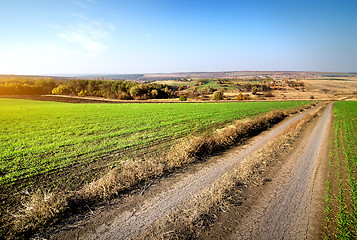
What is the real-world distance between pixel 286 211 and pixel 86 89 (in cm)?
10648

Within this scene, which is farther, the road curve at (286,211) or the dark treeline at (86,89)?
the dark treeline at (86,89)

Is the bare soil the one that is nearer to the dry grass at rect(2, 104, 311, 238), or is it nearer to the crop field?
the crop field

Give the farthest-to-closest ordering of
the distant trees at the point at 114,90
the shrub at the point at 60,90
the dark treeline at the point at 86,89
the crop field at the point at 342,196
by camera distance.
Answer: the shrub at the point at 60,90, the distant trees at the point at 114,90, the dark treeline at the point at 86,89, the crop field at the point at 342,196

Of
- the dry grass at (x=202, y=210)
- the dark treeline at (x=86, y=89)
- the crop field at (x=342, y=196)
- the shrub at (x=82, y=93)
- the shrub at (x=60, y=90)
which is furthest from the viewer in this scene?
the shrub at (x=60, y=90)

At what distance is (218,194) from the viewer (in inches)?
205

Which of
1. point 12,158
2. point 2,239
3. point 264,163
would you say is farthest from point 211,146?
point 12,158

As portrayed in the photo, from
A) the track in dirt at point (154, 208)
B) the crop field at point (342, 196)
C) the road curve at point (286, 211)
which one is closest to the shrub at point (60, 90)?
the track in dirt at point (154, 208)

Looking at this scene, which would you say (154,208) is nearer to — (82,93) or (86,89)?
(82,93)

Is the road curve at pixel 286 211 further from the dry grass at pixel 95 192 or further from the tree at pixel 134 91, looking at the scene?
the tree at pixel 134 91

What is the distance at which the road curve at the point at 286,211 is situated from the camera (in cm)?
399

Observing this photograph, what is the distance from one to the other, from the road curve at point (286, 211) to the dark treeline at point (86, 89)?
76.3 m

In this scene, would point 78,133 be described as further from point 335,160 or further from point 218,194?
point 335,160

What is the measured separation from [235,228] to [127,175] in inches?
165

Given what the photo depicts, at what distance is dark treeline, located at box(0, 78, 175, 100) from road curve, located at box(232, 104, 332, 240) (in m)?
76.3
